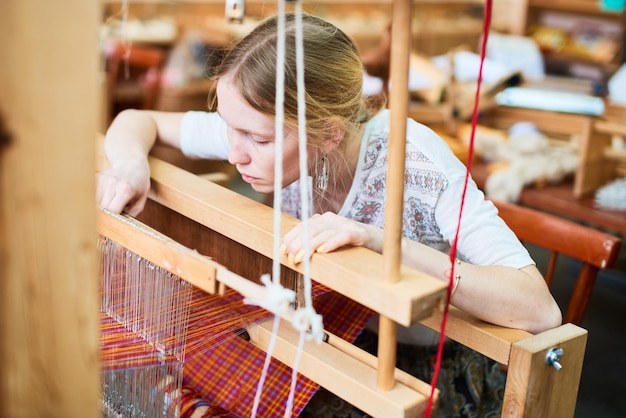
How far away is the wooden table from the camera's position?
8.36 ft

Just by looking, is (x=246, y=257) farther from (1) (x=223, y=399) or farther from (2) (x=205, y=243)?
(1) (x=223, y=399)

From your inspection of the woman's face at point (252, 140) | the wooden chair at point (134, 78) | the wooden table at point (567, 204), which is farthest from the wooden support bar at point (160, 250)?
the wooden chair at point (134, 78)

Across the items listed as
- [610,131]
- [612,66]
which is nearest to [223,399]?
[610,131]

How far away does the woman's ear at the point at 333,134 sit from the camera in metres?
1.32

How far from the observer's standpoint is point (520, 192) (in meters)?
2.77

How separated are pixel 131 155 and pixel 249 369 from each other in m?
0.51

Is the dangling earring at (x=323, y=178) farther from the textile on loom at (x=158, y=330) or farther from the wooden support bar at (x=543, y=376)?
the wooden support bar at (x=543, y=376)

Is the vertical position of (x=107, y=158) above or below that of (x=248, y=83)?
below

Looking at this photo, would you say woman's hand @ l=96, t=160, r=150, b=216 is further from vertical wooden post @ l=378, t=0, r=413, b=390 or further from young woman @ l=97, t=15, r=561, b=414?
vertical wooden post @ l=378, t=0, r=413, b=390

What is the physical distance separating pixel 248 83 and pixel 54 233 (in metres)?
0.65

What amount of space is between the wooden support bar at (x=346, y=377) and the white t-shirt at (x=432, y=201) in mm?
301

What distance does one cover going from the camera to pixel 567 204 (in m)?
2.69

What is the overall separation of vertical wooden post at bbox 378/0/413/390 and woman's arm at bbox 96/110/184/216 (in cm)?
63

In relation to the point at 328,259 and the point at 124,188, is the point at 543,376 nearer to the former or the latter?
the point at 328,259
